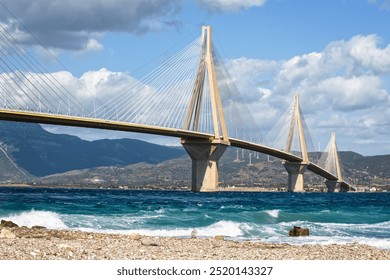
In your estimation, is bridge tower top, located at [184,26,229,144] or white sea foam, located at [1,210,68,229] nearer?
white sea foam, located at [1,210,68,229]

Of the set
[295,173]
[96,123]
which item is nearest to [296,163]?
[295,173]

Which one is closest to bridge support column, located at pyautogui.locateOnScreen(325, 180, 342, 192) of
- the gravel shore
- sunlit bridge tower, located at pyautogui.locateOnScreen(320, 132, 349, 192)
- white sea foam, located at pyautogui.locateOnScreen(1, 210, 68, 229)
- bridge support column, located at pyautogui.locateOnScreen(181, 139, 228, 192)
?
sunlit bridge tower, located at pyautogui.locateOnScreen(320, 132, 349, 192)

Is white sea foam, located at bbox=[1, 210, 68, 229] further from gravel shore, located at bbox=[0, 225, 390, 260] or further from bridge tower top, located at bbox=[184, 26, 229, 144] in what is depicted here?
bridge tower top, located at bbox=[184, 26, 229, 144]

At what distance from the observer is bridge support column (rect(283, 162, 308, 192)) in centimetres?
10374

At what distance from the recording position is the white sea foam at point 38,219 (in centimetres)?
2869

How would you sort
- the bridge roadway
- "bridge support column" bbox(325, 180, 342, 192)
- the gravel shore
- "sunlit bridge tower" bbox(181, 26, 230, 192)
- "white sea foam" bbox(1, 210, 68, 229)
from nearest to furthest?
the gravel shore
"white sea foam" bbox(1, 210, 68, 229)
the bridge roadway
"sunlit bridge tower" bbox(181, 26, 230, 192)
"bridge support column" bbox(325, 180, 342, 192)

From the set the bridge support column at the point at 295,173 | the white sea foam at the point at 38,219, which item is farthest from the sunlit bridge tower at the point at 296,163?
the white sea foam at the point at 38,219

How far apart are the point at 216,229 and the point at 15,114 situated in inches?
1169

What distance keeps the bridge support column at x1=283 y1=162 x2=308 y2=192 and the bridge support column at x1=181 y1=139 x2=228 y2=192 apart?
2660cm

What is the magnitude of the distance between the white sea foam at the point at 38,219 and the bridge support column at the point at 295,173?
74212mm

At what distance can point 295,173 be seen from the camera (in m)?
106

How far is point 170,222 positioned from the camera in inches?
1201
